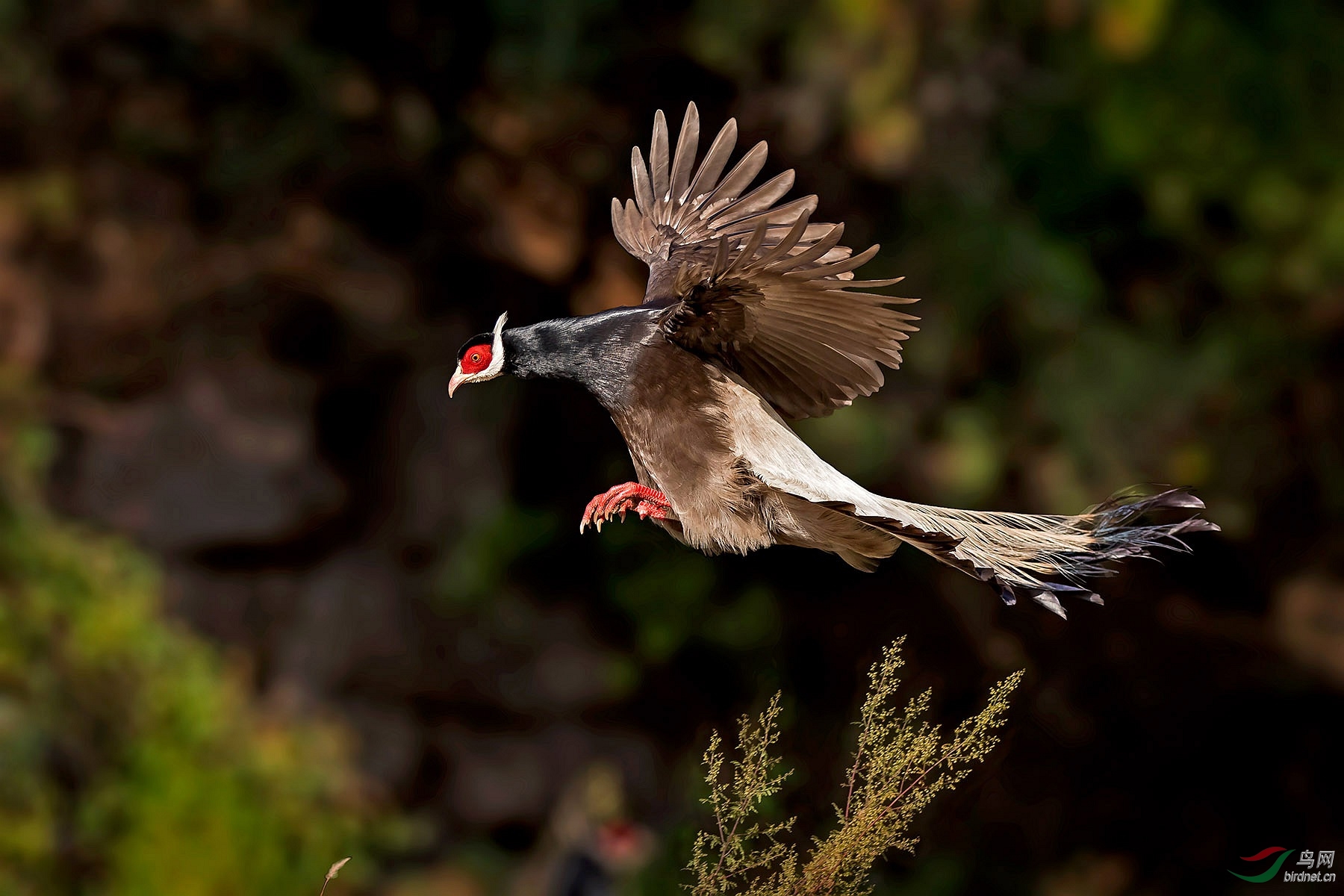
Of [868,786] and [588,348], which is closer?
[588,348]

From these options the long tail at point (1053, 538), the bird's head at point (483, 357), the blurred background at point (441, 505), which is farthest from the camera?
the blurred background at point (441, 505)

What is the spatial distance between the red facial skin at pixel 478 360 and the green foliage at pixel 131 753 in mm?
2426

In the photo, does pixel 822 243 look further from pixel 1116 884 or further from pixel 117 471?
pixel 117 471

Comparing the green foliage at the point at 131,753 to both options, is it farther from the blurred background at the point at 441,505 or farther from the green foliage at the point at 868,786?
the green foliage at the point at 868,786

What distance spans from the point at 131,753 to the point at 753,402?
2.65m

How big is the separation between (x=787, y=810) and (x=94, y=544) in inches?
93.3

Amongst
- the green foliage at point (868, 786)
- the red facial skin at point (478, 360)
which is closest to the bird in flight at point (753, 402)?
the red facial skin at point (478, 360)

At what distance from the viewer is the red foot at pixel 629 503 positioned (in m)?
1.06

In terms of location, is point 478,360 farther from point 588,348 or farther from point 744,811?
point 744,811

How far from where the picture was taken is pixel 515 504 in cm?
327

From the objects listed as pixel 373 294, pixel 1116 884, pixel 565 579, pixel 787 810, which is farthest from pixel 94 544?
pixel 1116 884

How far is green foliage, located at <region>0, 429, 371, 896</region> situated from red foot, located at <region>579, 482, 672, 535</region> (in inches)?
94.1

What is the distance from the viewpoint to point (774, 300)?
0.99 m

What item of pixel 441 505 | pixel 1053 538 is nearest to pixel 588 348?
pixel 1053 538
